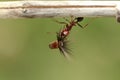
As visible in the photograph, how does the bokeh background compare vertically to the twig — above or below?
below

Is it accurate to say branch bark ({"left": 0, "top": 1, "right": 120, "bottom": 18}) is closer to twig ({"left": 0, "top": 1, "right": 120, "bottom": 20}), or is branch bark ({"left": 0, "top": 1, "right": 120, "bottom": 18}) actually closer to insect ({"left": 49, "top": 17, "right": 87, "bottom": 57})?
twig ({"left": 0, "top": 1, "right": 120, "bottom": 20})

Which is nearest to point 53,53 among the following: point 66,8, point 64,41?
point 64,41

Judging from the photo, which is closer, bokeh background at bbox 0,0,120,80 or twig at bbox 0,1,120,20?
twig at bbox 0,1,120,20

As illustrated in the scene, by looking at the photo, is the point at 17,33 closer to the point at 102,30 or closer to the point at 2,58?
the point at 2,58

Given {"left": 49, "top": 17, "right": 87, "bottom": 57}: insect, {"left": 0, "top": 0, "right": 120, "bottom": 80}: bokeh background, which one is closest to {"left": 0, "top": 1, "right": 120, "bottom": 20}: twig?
{"left": 49, "top": 17, "right": 87, "bottom": 57}: insect

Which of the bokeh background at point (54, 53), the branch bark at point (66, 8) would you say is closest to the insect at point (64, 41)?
the branch bark at point (66, 8)

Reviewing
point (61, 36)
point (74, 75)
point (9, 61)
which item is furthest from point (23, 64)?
point (61, 36)

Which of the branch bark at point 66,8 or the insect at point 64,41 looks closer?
the branch bark at point 66,8

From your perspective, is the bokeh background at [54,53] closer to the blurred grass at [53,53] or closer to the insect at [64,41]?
the blurred grass at [53,53]
